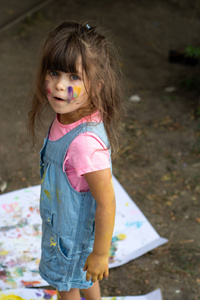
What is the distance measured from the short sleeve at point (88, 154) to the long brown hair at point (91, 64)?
0.09 m

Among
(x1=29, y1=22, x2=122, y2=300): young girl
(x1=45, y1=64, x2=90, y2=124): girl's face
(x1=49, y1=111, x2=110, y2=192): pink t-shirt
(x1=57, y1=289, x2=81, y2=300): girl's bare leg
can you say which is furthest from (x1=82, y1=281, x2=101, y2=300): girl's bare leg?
(x1=45, y1=64, x2=90, y2=124): girl's face

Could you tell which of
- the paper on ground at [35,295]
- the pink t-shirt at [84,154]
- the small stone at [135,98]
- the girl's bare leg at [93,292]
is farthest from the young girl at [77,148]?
the small stone at [135,98]

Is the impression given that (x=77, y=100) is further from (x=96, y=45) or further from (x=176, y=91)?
(x=176, y=91)

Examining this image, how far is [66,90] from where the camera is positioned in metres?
1.08

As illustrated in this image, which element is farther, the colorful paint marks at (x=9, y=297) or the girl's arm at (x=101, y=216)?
the colorful paint marks at (x=9, y=297)

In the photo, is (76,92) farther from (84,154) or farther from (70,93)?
(84,154)

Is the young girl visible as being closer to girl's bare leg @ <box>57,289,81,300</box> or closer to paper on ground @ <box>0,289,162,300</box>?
girl's bare leg @ <box>57,289,81,300</box>

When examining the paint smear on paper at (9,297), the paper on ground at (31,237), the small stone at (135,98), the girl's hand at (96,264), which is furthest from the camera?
the small stone at (135,98)

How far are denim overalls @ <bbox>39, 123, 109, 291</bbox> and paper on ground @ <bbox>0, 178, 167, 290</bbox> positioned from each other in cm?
50

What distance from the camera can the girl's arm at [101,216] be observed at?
3.59 feet

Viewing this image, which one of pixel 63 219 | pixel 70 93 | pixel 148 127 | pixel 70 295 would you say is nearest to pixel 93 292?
pixel 70 295

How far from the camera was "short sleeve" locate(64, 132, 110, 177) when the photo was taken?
1079 millimetres

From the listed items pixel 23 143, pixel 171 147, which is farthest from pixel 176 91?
pixel 23 143

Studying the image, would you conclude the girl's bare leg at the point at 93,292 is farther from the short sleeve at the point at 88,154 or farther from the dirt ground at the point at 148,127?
the short sleeve at the point at 88,154
